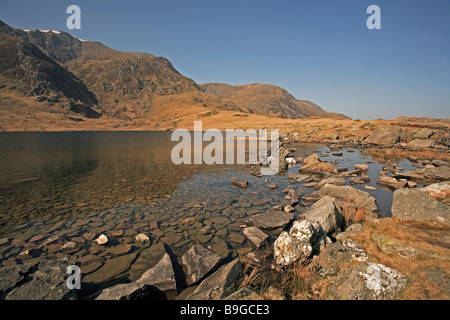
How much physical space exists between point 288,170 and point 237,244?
15.0 metres

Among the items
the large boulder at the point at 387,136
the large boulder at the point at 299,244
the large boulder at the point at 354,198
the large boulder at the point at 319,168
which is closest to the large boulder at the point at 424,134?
the large boulder at the point at 387,136

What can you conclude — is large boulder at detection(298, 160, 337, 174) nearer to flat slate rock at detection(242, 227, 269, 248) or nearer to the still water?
the still water

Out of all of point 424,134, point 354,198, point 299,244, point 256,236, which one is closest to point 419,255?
point 299,244

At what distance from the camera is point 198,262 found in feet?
21.3

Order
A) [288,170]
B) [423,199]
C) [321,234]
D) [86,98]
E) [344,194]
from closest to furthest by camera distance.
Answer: [321,234] < [423,199] < [344,194] < [288,170] < [86,98]

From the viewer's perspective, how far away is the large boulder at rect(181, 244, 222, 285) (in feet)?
19.8

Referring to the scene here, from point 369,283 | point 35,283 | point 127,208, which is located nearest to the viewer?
point 369,283

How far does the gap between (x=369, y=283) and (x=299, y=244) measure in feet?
7.03

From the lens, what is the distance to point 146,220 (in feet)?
33.0

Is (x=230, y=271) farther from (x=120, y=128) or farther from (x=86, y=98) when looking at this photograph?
(x=86, y=98)

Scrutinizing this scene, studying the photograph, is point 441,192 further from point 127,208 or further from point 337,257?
point 127,208

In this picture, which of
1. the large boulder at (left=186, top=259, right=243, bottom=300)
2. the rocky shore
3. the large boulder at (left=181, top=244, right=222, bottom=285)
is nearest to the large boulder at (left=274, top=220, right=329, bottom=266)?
the rocky shore

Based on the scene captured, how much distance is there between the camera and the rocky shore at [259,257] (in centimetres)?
450
